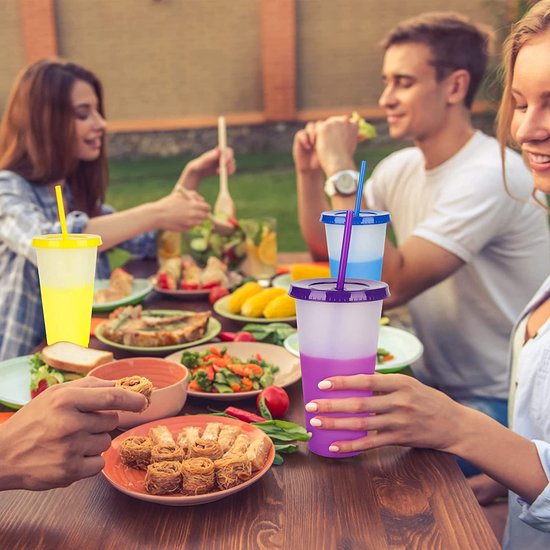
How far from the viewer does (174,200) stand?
2766 mm

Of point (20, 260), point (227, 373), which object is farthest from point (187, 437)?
point (20, 260)

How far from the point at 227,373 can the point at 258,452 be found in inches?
15.1

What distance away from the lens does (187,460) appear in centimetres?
113

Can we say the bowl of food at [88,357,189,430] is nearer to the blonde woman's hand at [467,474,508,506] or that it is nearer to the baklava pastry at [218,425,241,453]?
the baklava pastry at [218,425,241,453]

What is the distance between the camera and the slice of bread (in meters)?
1.44

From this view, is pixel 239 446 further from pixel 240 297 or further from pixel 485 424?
pixel 240 297

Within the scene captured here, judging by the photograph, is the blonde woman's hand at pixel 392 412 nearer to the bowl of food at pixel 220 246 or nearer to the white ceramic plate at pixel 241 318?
the white ceramic plate at pixel 241 318

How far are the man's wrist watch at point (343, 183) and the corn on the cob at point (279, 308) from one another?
52 centimetres

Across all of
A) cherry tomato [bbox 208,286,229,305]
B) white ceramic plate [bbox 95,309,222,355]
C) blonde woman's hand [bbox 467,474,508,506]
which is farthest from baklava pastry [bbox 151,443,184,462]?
cherry tomato [bbox 208,286,229,305]

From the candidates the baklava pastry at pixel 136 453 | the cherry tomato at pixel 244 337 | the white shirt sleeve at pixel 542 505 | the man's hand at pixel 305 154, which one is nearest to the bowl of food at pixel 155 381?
the baklava pastry at pixel 136 453

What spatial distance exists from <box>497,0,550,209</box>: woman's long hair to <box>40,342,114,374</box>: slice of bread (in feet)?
3.77

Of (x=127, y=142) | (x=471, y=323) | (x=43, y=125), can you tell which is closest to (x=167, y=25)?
(x=127, y=142)

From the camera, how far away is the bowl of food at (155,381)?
1360mm

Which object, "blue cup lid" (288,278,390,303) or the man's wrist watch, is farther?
the man's wrist watch
